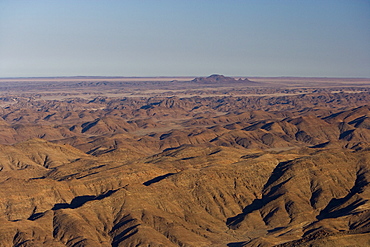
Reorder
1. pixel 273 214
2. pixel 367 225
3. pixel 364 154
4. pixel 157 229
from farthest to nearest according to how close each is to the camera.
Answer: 1. pixel 364 154
2. pixel 273 214
3. pixel 157 229
4. pixel 367 225

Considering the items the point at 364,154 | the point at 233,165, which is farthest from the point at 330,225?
the point at 364,154

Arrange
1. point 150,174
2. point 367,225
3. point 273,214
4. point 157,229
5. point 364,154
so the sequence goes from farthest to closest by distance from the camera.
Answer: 1. point 364,154
2. point 150,174
3. point 273,214
4. point 157,229
5. point 367,225

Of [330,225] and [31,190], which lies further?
[31,190]

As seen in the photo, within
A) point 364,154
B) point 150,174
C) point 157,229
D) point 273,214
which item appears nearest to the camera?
point 157,229

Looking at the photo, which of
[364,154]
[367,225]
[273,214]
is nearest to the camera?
[367,225]

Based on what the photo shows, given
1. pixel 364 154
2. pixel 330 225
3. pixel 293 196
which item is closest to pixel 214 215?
pixel 293 196

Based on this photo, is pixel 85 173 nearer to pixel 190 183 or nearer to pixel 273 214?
pixel 190 183

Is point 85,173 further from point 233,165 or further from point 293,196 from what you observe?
point 293,196

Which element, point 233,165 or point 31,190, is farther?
point 233,165
